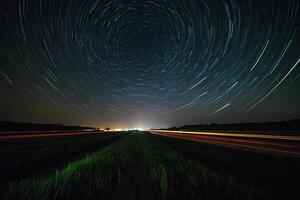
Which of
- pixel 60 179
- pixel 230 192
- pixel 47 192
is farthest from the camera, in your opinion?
pixel 60 179

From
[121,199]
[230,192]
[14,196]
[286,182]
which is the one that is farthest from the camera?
[286,182]

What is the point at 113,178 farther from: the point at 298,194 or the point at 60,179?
the point at 298,194

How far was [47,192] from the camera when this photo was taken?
11.8 ft

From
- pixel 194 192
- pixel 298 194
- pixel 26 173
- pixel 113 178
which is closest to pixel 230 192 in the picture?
pixel 194 192

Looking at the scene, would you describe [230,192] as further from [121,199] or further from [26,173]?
[26,173]

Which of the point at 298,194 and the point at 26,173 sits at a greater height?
the point at 26,173

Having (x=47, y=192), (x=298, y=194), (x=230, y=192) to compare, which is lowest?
(x=298, y=194)

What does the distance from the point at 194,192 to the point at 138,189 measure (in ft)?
6.02

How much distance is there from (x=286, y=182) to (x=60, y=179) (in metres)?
7.31

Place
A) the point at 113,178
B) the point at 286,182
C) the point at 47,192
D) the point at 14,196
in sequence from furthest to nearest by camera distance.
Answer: the point at 113,178 < the point at 286,182 < the point at 47,192 < the point at 14,196

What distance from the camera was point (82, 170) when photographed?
598 centimetres

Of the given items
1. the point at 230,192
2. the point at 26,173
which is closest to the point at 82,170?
the point at 26,173

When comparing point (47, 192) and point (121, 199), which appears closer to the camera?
point (47, 192)

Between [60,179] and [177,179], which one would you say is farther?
[177,179]
